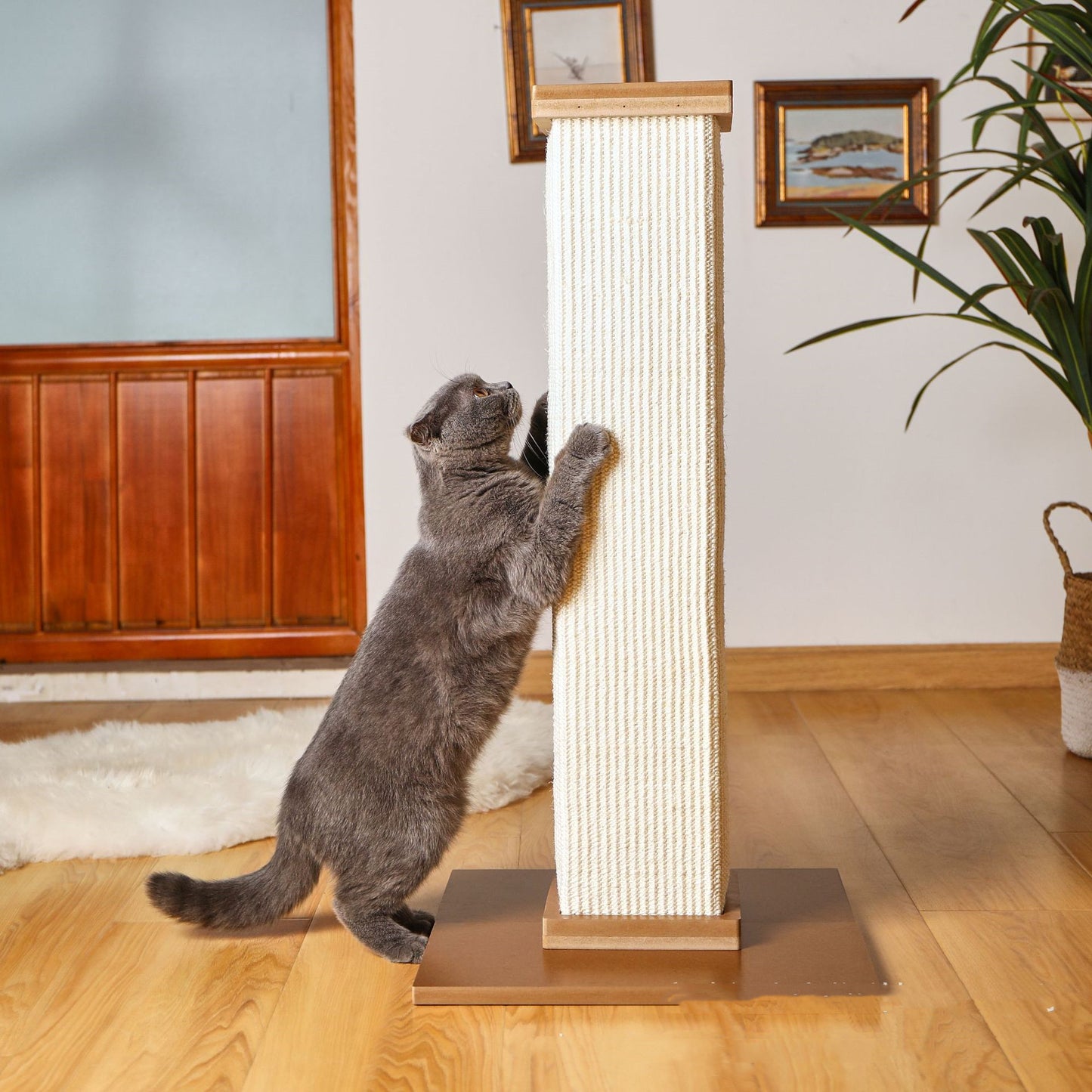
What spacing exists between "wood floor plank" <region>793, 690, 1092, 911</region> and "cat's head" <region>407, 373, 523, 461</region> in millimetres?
841

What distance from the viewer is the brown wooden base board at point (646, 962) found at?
1.30 m

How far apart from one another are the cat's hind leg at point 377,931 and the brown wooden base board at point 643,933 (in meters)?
0.17

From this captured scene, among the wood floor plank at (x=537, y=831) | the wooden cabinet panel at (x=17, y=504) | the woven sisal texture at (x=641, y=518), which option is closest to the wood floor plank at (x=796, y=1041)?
the woven sisal texture at (x=641, y=518)

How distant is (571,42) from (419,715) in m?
1.86

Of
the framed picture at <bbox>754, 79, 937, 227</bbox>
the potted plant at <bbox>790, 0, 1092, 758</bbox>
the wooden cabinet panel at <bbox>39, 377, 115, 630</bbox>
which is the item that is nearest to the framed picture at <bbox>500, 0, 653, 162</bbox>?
the framed picture at <bbox>754, 79, 937, 227</bbox>

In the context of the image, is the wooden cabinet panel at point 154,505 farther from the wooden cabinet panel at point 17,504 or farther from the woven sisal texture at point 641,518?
the woven sisal texture at point 641,518

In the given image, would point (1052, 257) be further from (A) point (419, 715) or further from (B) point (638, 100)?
(A) point (419, 715)

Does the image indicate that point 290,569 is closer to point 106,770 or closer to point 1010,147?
point 106,770

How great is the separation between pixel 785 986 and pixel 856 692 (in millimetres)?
1561

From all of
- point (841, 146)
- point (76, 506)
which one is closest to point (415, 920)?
point (76, 506)

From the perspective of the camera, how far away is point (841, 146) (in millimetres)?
2703

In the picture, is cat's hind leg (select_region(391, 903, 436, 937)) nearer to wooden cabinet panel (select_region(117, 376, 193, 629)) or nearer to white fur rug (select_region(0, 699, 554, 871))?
white fur rug (select_region(0, 699, 554, 871))

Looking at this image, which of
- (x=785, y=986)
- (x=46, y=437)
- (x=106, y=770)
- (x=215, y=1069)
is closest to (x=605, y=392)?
(x=785, y=986)

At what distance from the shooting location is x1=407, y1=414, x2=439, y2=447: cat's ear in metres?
1.49
